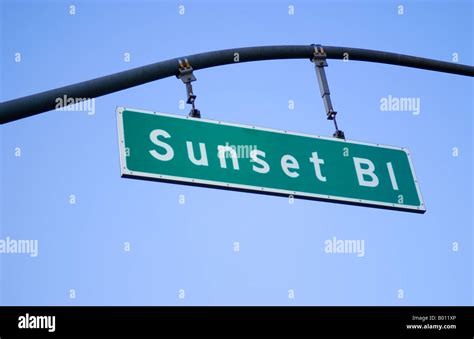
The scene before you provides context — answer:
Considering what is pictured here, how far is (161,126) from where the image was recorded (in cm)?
562

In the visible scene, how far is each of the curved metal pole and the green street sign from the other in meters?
0.28

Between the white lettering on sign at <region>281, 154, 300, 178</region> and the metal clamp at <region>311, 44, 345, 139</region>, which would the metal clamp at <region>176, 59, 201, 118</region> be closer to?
the white lettering on sign at <region>281, 154, 300, 178</region>

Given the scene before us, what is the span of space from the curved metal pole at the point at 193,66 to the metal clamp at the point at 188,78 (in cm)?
4

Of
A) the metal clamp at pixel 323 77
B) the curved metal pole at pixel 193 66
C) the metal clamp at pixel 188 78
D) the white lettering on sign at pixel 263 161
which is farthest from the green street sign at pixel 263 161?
the metal clamp at pixel 323 77

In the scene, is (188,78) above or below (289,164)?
above

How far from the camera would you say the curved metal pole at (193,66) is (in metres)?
4.88

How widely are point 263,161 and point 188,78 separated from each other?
0.91m

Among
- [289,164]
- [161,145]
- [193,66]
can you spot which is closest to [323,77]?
[289,164]

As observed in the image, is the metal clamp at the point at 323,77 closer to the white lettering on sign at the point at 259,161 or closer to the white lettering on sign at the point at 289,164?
the white lettering on sign at the point at 289,164

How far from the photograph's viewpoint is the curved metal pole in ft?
16.0

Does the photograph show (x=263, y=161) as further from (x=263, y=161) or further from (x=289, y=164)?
(x=289, y=164)

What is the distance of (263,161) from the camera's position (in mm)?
5832
